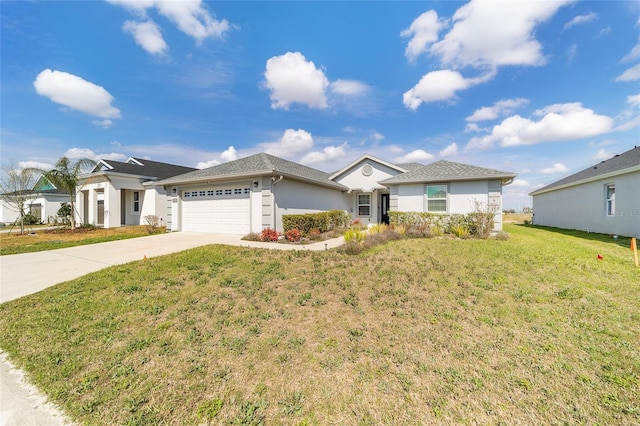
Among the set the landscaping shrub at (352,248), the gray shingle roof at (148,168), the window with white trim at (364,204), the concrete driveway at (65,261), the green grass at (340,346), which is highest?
the gray shingle roof at (148,168)

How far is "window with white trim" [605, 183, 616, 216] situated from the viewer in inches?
468

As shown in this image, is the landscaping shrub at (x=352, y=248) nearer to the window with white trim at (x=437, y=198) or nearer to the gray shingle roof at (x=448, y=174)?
the gray shingle roof at (x=448, y=174)

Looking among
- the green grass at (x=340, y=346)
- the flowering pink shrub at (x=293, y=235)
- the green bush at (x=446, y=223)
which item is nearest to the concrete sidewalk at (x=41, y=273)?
the green grass at (x=340, y=346)

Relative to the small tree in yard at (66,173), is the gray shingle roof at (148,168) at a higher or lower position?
higher

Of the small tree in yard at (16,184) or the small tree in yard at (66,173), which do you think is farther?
the small tree in yard at (66,173)

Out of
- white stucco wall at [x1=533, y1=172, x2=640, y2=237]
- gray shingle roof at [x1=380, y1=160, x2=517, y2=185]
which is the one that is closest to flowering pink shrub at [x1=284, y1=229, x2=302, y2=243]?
gray shingle roof at [x1=380, y1=160, x2=517, y2=185]

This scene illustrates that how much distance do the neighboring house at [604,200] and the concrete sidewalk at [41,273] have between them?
14.1 meters

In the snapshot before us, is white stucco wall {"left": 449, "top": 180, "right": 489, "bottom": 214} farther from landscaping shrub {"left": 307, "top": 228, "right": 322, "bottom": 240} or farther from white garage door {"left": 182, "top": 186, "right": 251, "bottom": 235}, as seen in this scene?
white garage door {"left": 182, "top": 186, "right": 251, "bottom": 235}

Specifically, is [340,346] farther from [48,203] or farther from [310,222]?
[48,203]

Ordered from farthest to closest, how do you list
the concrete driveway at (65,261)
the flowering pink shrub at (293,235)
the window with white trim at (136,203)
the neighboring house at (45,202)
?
the neighboring house at (45,202) < the window with white trim at (136,203) < the flowering pink shrub at (293,235) < the concrete driveway at (65,261)

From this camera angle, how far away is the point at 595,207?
13211 millimetres

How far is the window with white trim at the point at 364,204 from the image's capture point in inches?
A: 704

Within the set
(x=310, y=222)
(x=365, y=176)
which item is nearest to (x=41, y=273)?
(x=310, y=222)

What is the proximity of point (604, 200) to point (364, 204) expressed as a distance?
12.8 metres
